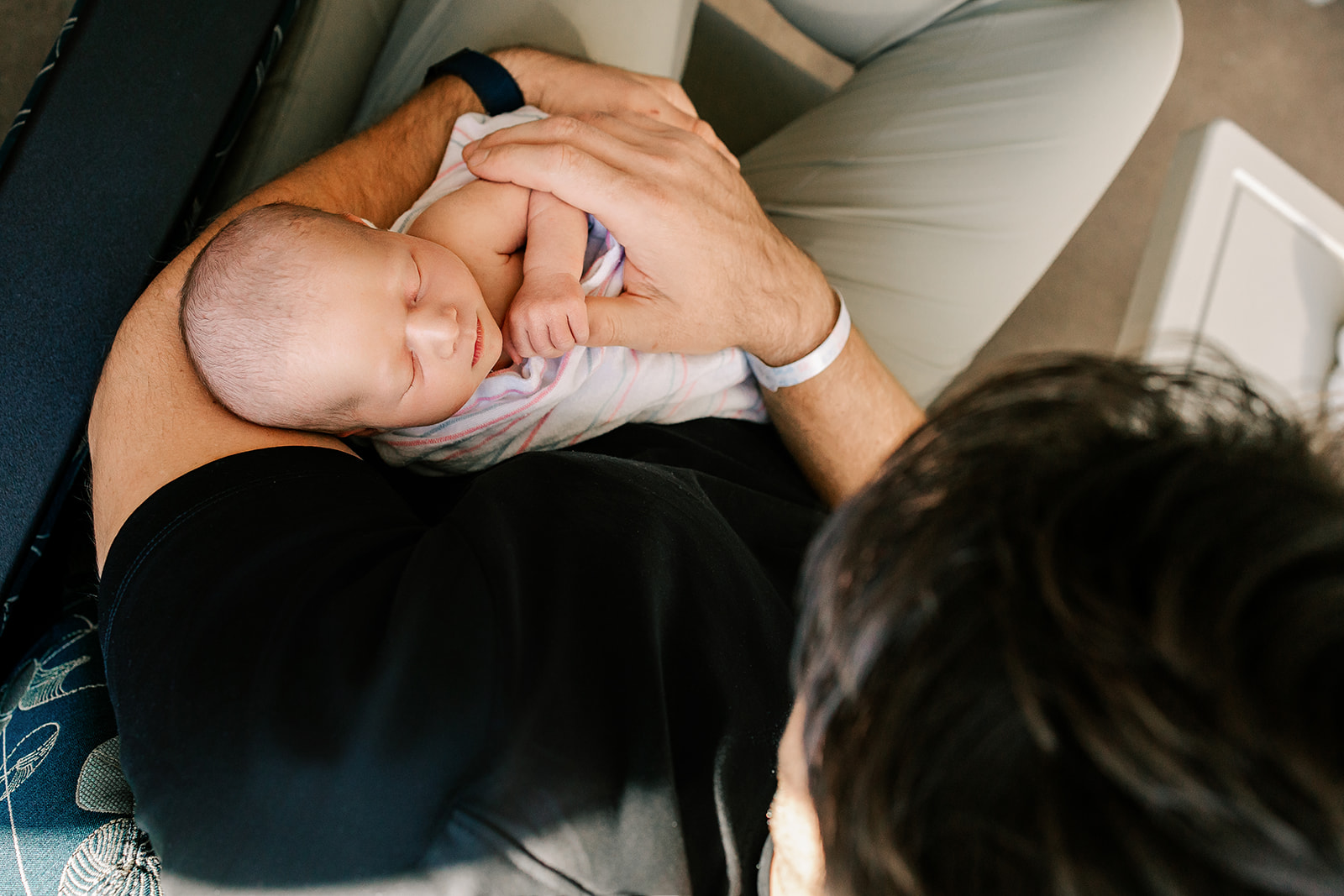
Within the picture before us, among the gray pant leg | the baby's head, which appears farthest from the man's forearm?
Result: the baby's head

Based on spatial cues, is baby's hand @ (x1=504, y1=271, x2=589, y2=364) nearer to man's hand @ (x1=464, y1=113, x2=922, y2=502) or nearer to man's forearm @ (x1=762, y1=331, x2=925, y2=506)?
man's hand @ (x1=464, y1=113, x2=922, y2=502)

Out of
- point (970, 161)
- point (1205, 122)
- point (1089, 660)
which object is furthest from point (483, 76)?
point (1205, 122)

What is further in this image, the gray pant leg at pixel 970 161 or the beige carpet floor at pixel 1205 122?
the beige carpet floor at pixel 1205 122

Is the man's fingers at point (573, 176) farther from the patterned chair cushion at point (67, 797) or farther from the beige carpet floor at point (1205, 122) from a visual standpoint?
the beige carpet floor at point (1205, 122)

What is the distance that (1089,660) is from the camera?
315 millimetres

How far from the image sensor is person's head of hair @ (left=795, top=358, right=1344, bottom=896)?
0.29m

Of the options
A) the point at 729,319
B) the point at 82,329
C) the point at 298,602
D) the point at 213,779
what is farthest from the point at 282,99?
the point at 213,779

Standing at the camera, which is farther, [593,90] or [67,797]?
[593,90]

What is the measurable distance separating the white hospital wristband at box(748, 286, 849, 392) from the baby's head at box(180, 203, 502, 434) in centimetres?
41

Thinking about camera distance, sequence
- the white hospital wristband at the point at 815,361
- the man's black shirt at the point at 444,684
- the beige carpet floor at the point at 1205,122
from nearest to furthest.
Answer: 1. the man's black shirt at the point at 444,684
2. the white hospital wristband at the point at 815,361
3. the beige carpet floor at the point at 1205,122

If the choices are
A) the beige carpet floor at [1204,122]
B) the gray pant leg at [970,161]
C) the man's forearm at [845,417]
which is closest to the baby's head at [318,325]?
the man's forearm at [845,417]

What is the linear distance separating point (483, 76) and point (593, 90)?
0.53 ft

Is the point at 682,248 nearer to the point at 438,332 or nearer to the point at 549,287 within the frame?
the point at 549,287

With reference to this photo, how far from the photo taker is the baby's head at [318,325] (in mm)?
736
